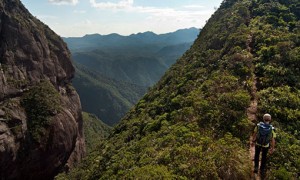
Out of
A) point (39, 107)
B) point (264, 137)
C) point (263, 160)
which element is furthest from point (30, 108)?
point (264, 137)

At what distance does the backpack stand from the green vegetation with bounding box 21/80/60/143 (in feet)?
127

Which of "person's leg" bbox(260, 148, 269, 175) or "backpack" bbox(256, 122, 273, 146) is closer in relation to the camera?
"backpack" bbox(256, 122, 273, 146)

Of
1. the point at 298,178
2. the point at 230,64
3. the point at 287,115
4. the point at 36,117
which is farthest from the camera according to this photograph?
the point at 36,117

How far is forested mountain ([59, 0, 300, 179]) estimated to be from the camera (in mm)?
17766

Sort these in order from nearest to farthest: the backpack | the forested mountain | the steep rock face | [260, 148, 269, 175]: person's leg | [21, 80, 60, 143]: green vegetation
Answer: the backpack
[260, 148, 269, 175]: person's leg
the forested mountain
the steep rock face
[21, 80, 60, 143]: green vegetation

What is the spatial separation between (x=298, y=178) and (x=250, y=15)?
42.9m

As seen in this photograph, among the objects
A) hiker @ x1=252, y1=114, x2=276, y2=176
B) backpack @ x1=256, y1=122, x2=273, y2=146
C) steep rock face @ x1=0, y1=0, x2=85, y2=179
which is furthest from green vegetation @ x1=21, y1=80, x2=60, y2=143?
backpack @ x1=256, y1=122, x2=273, y2=146

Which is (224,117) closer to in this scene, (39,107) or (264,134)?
(264,134)

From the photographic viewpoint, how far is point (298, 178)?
16672 millimetres

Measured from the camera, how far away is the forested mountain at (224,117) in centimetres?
1777

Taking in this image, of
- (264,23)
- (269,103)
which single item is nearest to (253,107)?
(269,103)

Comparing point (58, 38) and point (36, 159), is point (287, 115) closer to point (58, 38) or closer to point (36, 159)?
point (36, 159)

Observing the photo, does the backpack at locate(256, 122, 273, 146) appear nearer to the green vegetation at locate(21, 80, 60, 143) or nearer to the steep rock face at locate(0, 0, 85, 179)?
the steep rock face at locate(0, 0, 85, 179)

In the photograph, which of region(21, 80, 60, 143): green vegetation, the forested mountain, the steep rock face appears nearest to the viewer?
the forested mountain
